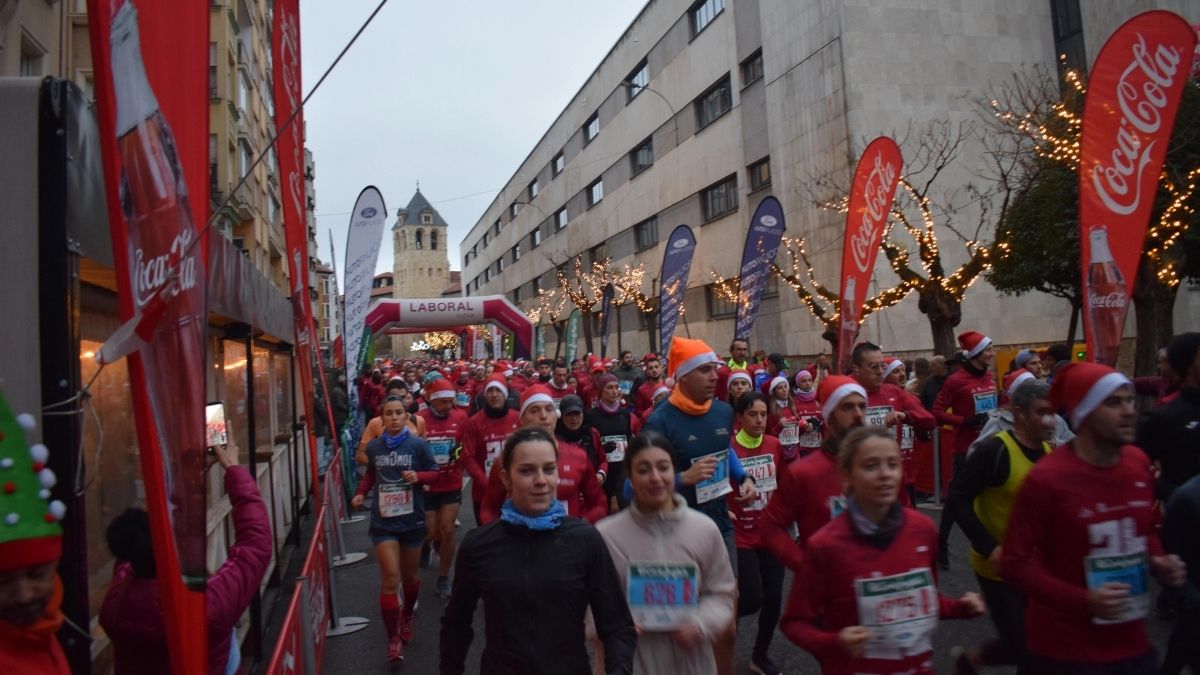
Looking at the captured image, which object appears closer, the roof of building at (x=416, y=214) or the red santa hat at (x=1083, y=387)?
the red santa hat at (x=1083, y=387)

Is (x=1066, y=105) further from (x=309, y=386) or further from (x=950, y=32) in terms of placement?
(x=309, y=386)

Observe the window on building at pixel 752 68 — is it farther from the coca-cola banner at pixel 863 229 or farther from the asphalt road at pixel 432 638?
the asphalt road at pixel 432 638

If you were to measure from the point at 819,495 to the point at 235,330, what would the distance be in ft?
17.6

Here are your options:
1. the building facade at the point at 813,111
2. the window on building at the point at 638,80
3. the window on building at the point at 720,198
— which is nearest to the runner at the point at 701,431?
the building facade at the point at 813,111

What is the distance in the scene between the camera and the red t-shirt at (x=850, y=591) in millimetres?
2943

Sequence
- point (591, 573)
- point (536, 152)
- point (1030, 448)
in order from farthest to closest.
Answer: point (536, 152)
point (1030, 448)
point (591, 573)

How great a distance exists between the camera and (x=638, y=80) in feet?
130

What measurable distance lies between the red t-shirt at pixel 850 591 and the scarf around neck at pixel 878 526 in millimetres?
17

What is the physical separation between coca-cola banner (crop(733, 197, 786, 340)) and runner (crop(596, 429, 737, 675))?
32.4ft

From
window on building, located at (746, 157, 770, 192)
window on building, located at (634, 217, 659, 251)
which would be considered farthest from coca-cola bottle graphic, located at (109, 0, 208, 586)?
window on building, located at (634, 217, 659, 251)

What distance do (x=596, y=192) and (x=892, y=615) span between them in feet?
149

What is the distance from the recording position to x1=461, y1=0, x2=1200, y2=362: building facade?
23.9 metres

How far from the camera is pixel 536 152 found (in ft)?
204

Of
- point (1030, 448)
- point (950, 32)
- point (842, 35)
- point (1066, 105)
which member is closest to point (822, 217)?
point (842, 35)
